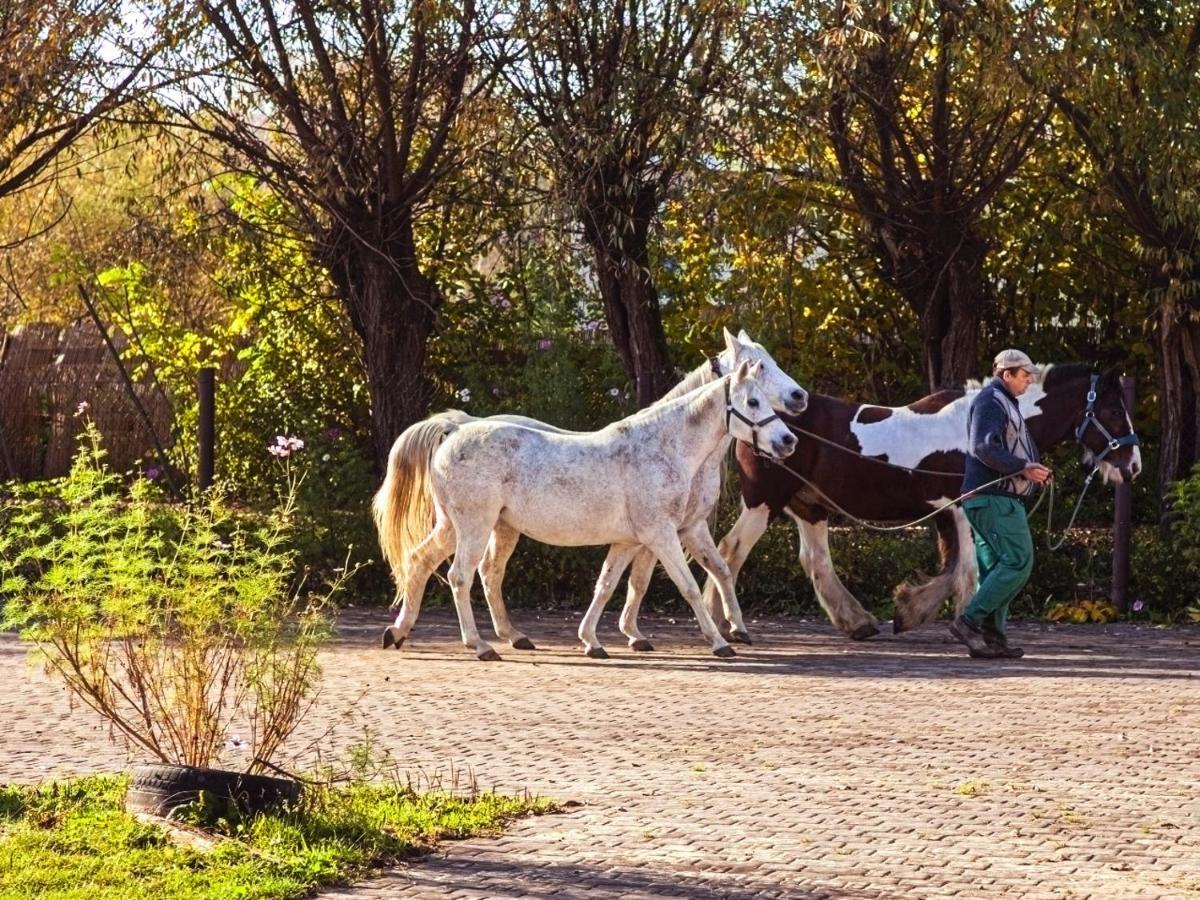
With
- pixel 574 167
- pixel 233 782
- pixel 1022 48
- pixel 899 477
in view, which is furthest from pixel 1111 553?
pixel 233 782

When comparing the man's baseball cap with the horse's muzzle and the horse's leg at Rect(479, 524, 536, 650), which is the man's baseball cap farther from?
the horse's leg at Rect(479, 524, 536, 650)

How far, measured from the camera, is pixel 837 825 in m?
7.44

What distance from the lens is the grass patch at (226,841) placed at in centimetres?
630

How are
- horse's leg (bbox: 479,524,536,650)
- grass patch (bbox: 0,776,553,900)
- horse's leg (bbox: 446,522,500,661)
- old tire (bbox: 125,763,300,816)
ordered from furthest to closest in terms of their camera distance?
horse's leg (bbox: 479,524,536,650)
horse's leg (bbox: 446,522,500,661)
old tire (bbox: 125,763,300,816)
grass patch (bbox: 0,776,553,900)

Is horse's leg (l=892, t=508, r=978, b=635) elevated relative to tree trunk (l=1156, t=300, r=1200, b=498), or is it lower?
lower

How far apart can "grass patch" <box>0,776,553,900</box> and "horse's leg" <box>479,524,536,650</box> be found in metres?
6.13

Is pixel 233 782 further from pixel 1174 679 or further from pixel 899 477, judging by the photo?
pixel 899 477

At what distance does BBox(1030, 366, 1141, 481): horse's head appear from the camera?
46.4 ft

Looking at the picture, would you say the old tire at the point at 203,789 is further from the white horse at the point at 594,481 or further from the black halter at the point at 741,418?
the black halter at the point at 741,418

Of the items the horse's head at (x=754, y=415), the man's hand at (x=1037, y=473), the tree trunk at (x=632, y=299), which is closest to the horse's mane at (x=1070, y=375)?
the man's hand at (x=1037, y=473)

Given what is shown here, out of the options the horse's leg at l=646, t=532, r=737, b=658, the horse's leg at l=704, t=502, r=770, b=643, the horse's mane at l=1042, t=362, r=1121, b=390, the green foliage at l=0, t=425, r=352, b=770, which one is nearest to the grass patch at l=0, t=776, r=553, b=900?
the green foliage at l=0, t=425, r=352, b=770

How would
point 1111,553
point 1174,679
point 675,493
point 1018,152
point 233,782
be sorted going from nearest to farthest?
point 233,782 → point 1174,679 → point 675,493 → point 1111,553 → point 1018,152

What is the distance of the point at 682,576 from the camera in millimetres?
13273

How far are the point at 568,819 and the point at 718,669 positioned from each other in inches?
210
